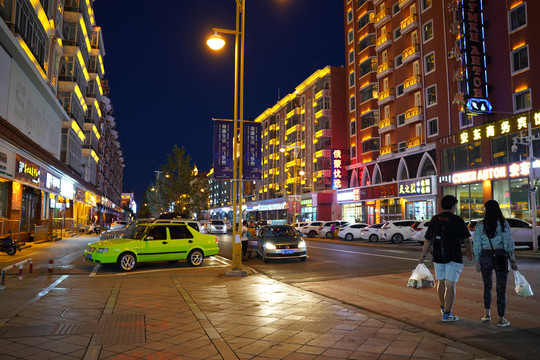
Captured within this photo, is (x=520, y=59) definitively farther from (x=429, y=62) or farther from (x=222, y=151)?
(x=222, y=151)

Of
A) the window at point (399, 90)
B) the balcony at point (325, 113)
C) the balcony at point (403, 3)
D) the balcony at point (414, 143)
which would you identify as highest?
the balcony at point (403, 3)

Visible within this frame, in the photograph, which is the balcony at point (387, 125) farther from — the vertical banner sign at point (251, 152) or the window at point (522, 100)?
the vertical banner sign at point (251, 152)

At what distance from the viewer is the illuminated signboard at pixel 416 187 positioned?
3422 cm

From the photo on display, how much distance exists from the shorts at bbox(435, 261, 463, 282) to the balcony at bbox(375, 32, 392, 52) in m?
40.8

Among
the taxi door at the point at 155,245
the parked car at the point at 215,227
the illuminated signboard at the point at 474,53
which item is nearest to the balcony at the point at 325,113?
→ the parked car at the point at 215,227

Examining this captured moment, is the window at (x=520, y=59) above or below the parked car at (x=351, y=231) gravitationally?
above

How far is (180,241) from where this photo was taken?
558 inches

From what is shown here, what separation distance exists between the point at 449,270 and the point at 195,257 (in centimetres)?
1009

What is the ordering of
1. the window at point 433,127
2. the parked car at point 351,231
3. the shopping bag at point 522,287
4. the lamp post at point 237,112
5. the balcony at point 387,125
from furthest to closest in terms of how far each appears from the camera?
the balcony at point 387,125, the window at point 433,127, the parked car at point 351,231, the lamp post at point 237,112, the shopping bag at point 522,287

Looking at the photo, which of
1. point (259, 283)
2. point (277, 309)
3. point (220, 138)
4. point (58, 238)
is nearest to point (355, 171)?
point (58, 238)

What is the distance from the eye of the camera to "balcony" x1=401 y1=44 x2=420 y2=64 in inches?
1479

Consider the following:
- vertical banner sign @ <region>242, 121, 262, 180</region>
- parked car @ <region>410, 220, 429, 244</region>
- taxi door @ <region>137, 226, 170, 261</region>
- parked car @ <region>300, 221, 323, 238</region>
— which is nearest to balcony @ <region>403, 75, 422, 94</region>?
parked car @ <region>300, 221, 323, 238</region>

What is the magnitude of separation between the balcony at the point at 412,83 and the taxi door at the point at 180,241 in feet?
99.1

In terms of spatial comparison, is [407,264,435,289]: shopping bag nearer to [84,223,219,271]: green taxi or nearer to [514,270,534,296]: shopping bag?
[514,270,534,296]: shopping bag
